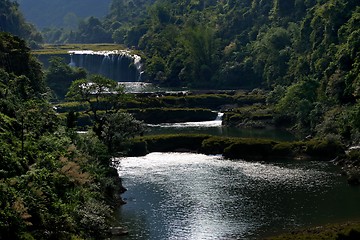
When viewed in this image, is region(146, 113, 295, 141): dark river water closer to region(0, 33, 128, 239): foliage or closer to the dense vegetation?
the dense vegetation

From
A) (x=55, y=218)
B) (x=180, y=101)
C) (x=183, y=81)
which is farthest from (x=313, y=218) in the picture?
(x=183, y=81)

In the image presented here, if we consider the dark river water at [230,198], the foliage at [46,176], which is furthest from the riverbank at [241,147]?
the foliage at [46,176]

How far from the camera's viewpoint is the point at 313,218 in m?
62.1

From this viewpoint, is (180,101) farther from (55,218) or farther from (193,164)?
(55,218)

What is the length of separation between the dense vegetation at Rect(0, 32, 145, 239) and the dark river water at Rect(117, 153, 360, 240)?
460cm

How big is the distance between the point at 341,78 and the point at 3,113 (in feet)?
242

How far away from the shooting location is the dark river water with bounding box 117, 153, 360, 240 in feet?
196

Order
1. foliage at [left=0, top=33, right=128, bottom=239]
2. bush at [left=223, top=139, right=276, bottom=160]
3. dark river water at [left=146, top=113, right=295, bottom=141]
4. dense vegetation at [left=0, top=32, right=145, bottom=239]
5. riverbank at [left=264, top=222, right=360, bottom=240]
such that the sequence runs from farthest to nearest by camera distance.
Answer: dark river water at [left=146, top=113, right=295, bottom=141] → bush at [left=223, top=139, right=276, bottom=160] → riverbank at [left=264, top=222, right=360, bottom=240] → dense vegetation at [left=0, top=32, right=145, bottom=239] → foliage at [left=0, top=33, right=128, bottom=239]

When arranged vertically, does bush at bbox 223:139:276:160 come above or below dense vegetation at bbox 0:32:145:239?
below

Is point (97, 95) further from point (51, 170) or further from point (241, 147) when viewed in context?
point (51, 170)

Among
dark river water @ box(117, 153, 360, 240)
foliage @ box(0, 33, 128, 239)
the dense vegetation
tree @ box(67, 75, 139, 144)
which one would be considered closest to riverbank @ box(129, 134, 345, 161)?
dark river water @ box(117, 153, 360, 240)

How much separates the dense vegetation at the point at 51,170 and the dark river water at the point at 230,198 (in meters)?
4.60

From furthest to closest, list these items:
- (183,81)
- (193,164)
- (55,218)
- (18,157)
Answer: (183,81), (193,164), (18,157), (55,218)

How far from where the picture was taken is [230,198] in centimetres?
6969
